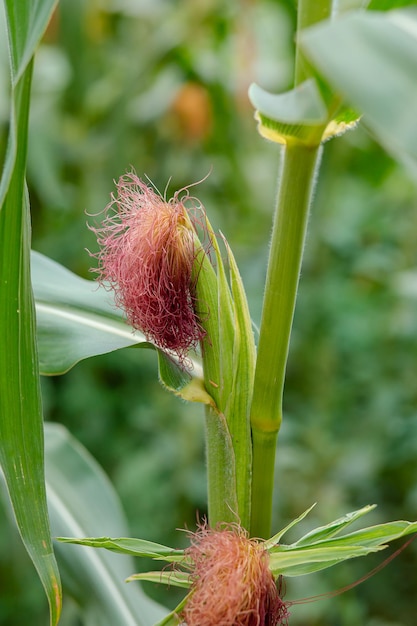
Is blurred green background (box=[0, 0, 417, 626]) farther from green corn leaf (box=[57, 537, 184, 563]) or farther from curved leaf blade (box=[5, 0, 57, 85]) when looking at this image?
curved leaf blade (box=[5, 0, 57, 85])

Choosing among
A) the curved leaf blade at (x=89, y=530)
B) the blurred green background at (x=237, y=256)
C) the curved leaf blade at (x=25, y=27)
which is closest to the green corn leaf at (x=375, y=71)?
the curved leaf blade at (x=25, y=27)

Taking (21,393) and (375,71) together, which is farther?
(21,393)

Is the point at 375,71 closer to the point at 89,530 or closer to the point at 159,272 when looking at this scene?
the point at 159,272

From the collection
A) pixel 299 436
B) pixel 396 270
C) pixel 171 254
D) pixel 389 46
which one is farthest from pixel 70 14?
pixel 389 46

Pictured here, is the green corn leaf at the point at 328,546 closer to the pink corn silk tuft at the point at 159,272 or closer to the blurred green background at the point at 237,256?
the pink corn silk tuft at the point at 159,272

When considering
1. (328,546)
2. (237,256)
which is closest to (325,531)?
(328,546)

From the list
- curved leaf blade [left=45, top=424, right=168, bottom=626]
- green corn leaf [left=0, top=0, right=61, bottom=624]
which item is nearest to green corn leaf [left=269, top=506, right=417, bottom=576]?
green corn leaf [left=0, top=0, right=61, bottom=624]

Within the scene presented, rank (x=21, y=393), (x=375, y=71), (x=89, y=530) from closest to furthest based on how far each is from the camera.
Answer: (x=375, y=71)
(x=21, y=393)
(x=89, y=530)
